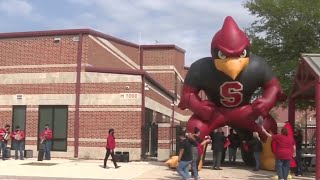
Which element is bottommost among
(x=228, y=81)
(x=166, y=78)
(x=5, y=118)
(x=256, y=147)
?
(x=256, y=147)

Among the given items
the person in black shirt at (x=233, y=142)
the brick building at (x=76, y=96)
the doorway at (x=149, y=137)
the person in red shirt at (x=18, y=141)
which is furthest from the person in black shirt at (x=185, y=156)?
the person in red shirt at (x=18, y=141)

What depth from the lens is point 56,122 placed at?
25359mm

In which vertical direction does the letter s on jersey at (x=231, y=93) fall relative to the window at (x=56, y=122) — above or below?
above

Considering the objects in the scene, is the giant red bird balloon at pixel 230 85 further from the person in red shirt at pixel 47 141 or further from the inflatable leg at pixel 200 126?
the person in red shirt at pixel 47 141

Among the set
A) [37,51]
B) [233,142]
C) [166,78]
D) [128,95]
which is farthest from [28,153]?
[166,78]

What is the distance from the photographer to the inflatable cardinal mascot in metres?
17.2

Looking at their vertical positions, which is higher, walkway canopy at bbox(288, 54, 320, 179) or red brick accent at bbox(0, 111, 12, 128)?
walkway canopy at bbox(288, 54, 320, 179)

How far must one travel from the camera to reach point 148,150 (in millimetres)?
25984

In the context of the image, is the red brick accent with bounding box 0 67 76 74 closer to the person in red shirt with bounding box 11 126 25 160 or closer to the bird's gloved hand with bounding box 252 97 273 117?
the person in red shirt with bounding box 11 126 25 160

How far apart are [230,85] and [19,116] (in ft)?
41.7

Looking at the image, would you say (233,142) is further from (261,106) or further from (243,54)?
(243,54)

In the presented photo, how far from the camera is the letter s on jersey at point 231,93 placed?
1762 centimetres

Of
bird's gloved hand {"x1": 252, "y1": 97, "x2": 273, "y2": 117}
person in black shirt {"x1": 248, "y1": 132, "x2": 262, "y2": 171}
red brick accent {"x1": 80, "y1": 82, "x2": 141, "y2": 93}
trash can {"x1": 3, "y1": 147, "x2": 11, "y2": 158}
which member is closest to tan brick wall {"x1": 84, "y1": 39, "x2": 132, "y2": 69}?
red brick accent {"x1": 80, "y1": 82, "x2": 141, "y2": 93}

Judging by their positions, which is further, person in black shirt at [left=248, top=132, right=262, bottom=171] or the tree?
the tree
